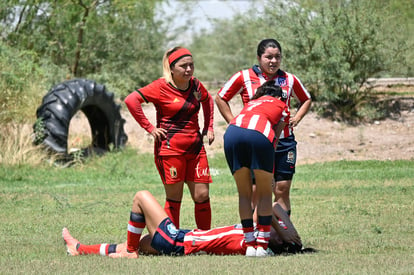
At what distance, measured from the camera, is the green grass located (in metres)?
6.57

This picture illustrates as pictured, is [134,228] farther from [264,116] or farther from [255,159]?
[264,116]

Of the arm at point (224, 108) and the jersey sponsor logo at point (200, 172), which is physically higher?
the arm at point (224, 108)

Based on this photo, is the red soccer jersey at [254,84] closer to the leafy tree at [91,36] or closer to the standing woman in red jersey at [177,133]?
the standing woman in red jersey at [177,133]

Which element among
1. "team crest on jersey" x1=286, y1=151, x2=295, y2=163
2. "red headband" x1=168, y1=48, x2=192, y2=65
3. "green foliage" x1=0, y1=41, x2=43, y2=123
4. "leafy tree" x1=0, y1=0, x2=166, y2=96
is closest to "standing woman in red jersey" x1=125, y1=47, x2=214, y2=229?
"red headband" x1=168, y1=48, x2=192, y2=65

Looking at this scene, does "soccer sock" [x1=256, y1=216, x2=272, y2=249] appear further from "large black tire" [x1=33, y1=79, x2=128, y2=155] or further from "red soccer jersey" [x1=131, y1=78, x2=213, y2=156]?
"large black tire" [x1=33, y1=79, x2=128, y2=155]

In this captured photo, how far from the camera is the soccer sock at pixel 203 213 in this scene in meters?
8.09

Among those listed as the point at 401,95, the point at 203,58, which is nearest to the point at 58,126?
the point at 401,95

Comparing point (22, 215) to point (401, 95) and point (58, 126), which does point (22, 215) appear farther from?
point (401, 95)

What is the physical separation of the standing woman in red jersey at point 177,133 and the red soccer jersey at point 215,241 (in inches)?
40.6

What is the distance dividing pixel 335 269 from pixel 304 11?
15630mm

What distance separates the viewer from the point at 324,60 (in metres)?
20.5

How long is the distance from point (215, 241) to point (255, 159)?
2.73 feet

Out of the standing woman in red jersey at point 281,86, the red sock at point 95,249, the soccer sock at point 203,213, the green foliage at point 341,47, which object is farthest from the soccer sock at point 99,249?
the green foliage at point 341,47

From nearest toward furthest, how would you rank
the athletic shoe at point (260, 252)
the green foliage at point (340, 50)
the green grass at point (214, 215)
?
the green grass at point (214, 215), the athletic shoe at point (260, 252), the green foliage at point (340, 50)
